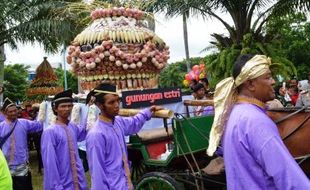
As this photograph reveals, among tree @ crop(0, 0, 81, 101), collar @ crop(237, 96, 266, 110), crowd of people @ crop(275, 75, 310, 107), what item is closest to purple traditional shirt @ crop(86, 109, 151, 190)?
collar @ crop(237, 96, 266, 110)

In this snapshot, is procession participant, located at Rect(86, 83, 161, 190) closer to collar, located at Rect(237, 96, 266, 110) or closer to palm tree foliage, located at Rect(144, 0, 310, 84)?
collar, located at Rect(237, 96, 266, 110)

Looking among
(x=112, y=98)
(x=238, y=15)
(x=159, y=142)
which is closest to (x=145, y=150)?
(x=159, y=142)

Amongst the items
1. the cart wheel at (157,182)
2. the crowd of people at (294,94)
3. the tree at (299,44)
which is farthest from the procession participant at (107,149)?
the tree at (299,44)

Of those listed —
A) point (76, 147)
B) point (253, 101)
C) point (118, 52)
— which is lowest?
point (76, 147)

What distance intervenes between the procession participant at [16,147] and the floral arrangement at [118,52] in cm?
95

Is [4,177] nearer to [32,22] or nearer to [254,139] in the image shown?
[254,139]

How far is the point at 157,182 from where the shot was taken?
521 centimetres

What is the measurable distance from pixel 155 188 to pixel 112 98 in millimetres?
1741

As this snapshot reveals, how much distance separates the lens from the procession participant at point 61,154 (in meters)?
4.41

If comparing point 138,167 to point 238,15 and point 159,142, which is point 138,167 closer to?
point 159,142

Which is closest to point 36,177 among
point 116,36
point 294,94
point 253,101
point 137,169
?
point 137,169

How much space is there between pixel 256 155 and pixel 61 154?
2717mm

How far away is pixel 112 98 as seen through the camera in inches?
155

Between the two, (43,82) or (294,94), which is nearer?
(294,94)
